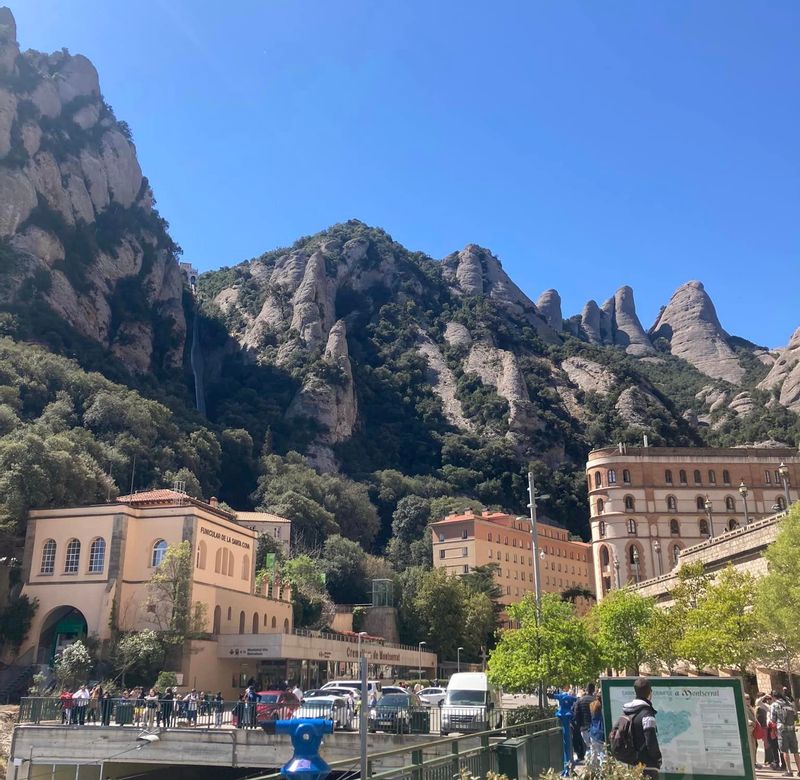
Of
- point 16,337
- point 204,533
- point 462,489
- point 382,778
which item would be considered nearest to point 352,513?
point 462,489

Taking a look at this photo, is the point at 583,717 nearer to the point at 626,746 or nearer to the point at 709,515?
the point at 626,746

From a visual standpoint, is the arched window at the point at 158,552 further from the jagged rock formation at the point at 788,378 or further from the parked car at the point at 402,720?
the jagged rock formation at the point at 788,378

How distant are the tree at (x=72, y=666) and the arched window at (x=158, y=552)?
648 cm

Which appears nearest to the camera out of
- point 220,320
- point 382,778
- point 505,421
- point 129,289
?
point 382,778

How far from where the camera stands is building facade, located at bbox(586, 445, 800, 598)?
3004 inches

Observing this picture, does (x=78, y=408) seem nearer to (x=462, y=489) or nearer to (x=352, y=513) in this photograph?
(x=352, y=513)

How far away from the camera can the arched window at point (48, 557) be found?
152 ft

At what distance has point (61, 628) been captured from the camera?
1806 inches

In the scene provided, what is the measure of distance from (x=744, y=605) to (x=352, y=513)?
74.2 meters

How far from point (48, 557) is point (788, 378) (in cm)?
12343

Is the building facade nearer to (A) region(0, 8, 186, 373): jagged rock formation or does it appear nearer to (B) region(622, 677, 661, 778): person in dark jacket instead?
(A) region(0, 8, 186, 373): jagged rock formation

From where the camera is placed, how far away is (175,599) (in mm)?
43188

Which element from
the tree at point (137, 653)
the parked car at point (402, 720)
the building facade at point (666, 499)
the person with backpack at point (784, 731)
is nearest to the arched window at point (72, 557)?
the tree at point (137, 653)

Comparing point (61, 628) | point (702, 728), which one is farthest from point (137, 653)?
point (702, 728)
